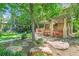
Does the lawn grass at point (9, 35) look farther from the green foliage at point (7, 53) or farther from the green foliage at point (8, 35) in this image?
the green foliage at point (7, 53)

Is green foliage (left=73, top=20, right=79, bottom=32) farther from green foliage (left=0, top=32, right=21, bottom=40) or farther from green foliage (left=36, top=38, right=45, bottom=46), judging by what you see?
green foliage (left=0, top=32, right=21, bottom=40)

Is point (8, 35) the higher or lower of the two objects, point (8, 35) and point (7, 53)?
the higher

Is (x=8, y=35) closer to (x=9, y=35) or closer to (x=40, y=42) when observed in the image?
(x=9, y=35)

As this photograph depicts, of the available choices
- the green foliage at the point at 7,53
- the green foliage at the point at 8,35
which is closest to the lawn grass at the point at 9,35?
the green foliage at the point at 8,35

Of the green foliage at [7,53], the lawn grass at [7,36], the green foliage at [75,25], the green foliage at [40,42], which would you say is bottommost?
the green foliage at [7,53]

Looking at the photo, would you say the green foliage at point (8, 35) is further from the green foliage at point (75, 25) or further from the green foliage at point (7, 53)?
the green foliage at point (75, 25)

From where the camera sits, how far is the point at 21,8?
1654 mm

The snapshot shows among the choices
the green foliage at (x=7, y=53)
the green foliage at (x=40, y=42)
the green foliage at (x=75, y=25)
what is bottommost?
the green foliage at (x=7, y=53)

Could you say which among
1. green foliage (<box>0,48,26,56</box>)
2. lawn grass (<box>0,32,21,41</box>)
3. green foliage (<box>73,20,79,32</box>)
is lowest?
green foliage (<box>0,48,26,56</box>)

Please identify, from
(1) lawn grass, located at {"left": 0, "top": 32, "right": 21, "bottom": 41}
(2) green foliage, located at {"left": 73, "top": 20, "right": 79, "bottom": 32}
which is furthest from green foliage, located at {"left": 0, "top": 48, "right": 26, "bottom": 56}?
(2) green foliage, located at {"left": 73, "top": 20, "right": 79, "bottom": 32}

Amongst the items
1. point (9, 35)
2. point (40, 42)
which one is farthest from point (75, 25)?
point (9, 35)

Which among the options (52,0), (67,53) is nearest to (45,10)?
(52,0)

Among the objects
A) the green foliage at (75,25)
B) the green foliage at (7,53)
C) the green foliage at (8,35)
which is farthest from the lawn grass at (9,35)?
the green foliage at (75,25)

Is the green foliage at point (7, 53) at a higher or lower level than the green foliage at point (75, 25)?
lower
